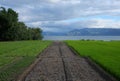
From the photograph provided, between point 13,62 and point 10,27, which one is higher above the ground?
point 10,27

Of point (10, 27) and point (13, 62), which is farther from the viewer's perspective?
point (10, 27)

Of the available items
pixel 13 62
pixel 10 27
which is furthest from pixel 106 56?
pixel 10 27

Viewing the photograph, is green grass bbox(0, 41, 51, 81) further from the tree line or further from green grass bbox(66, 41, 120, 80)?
the tree line

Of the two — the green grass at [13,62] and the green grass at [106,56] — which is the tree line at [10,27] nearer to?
the green grass at [106,56]

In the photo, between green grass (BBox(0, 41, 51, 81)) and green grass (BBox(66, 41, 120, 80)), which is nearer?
green grass (BBox(0, 41, 51, 81))

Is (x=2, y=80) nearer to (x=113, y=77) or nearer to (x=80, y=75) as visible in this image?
(x=80, y=75)

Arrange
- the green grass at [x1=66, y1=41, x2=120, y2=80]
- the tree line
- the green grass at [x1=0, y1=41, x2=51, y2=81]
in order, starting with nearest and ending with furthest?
the green grass at [x1=0, y1=41, x2=51, y2=81], the green grass at [x1=66, y1=41, x2=120, y2=80], the tree line

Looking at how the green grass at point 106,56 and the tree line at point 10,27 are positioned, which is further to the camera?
the tree line at point 10,27

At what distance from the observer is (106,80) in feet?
58.1

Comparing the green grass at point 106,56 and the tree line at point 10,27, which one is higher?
the tree line at point 10,27

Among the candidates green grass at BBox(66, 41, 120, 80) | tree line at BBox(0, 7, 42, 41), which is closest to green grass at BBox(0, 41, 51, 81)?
green grass at BBox(66, 41, 120, 80)

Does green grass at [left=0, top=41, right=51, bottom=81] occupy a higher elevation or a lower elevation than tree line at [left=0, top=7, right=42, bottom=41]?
lower

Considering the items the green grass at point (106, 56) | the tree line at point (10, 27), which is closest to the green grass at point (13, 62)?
the green grass at point (106, 56)

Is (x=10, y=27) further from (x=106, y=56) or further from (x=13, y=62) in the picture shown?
(x=13, y=62)
